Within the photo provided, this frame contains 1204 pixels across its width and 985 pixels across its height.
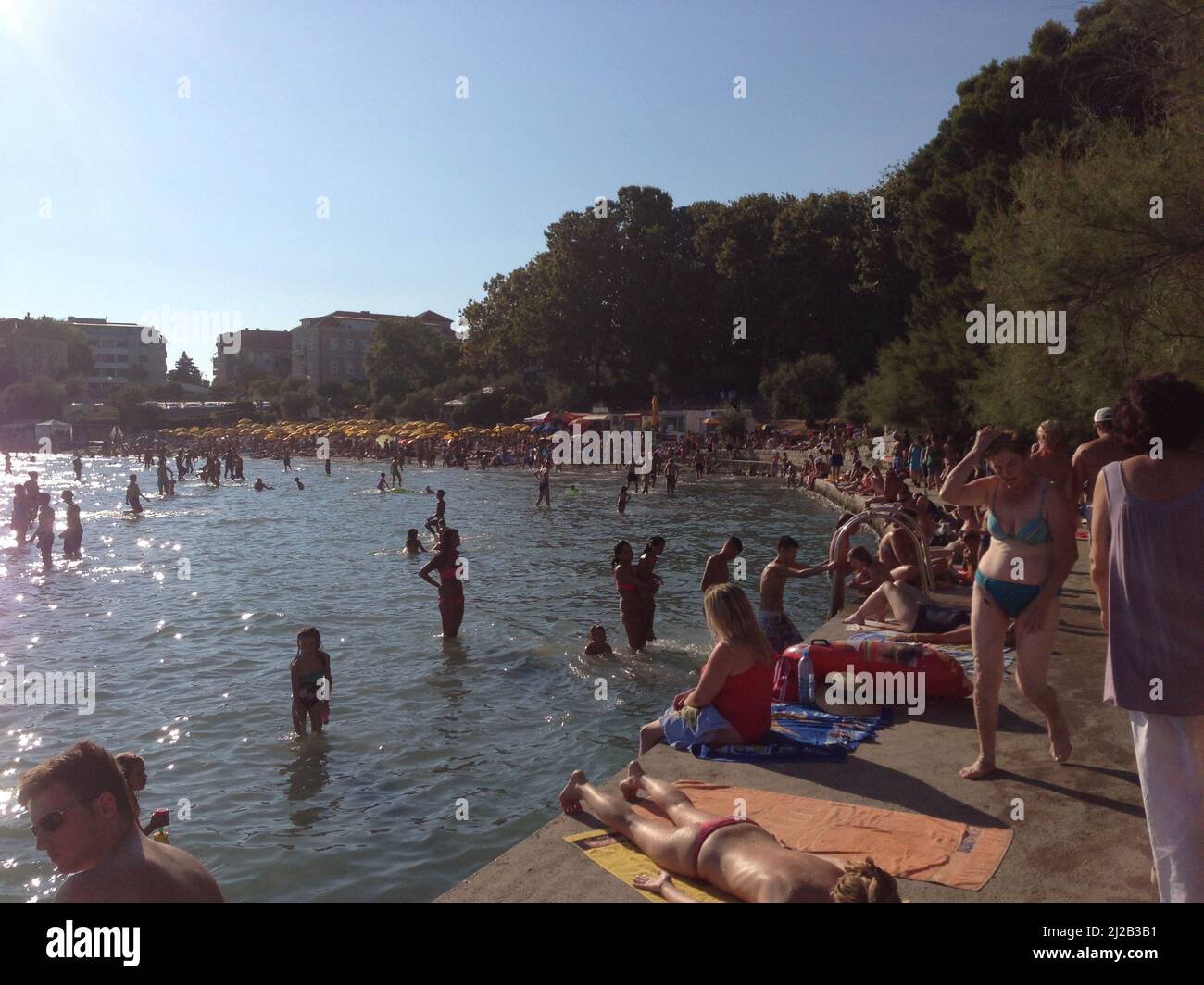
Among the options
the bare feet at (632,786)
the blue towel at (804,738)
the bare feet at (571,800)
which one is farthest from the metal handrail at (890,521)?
the bare feet at (571,800)

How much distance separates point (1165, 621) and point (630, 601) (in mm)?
8379

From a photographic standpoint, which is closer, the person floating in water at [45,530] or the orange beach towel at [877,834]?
the orange beach towel at [877,834]

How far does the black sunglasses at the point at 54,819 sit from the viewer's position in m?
2.66

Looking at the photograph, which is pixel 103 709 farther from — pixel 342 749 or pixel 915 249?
pixel 915 249

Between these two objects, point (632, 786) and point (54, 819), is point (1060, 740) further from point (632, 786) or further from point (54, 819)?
point (54, 819)

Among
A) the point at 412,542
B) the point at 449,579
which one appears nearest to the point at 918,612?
the point at 449,579

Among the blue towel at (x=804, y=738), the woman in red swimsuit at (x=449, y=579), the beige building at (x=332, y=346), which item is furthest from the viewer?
the beige building at (x=332, y=346)

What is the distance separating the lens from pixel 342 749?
8.70m

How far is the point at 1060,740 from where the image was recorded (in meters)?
5.30

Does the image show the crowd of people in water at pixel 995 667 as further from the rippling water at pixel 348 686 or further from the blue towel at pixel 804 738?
the rippling water at pixel 348 686

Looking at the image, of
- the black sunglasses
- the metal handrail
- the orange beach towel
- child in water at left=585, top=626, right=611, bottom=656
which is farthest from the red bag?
the black sunglasses

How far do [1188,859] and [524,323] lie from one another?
69002 mm

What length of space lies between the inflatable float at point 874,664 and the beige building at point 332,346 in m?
119

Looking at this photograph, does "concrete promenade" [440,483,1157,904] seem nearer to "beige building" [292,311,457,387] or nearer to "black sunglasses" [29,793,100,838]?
"black sunglasses" [29,793,100,838]
